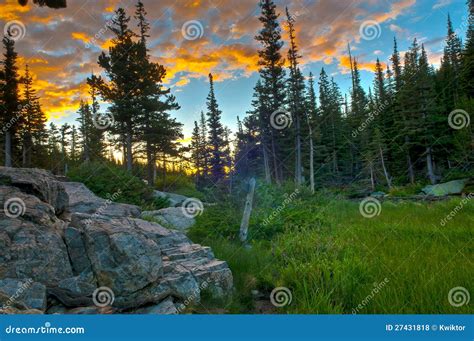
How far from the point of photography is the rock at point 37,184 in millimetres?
6805

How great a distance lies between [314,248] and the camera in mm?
7312

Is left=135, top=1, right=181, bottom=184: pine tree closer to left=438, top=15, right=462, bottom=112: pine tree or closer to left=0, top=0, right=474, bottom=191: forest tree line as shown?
left=0, top=0, right=474, bottom=191: forest tree line

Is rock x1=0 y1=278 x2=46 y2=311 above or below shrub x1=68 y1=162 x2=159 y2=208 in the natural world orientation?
below

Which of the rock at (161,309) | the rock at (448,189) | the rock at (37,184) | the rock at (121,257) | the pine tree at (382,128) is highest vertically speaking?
the pine tree at (382,128)

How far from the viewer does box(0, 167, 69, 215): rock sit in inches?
268

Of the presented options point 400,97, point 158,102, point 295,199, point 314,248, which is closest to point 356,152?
point 400,97

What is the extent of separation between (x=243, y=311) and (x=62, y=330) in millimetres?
3012

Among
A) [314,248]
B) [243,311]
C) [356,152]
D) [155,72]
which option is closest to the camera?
[243,311]

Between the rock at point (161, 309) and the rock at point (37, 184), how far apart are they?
13.0 ft

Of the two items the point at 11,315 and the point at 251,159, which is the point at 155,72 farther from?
the point at 11,315

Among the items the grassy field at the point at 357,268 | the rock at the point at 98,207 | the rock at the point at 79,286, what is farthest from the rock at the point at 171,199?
the rock at the point at 79,286

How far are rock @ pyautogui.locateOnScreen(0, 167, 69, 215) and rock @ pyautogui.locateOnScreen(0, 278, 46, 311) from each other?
275 centimetres

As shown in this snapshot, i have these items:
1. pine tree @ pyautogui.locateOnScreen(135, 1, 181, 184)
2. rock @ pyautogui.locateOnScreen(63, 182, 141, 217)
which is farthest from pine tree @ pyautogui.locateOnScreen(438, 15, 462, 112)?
rock @ pyautogui.locateOnScreen(63, 182, 141, 217)

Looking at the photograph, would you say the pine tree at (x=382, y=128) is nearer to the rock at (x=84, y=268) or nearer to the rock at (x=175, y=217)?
the rock at (x=175, y=217)
